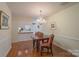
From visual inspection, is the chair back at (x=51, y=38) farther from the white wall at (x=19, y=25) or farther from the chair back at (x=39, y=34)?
the white wall at (x=19, y=25)

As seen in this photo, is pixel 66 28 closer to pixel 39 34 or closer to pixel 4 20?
pixel 39 34

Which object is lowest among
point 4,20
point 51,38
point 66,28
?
point 51,38

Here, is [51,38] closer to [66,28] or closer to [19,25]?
[66,28]

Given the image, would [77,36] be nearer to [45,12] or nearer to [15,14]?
[45,12]

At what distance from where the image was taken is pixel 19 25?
2504mm

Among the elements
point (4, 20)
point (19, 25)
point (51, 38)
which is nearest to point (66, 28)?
point (51, 38)

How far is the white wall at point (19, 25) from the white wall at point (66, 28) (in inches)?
22.5

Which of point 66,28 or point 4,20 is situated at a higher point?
point 4,20

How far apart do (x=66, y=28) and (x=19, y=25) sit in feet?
3.69

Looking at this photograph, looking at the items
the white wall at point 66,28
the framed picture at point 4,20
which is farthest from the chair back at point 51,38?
the framed picture at point 4,20

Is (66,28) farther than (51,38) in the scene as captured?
Yes

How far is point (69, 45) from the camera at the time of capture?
2568 mm

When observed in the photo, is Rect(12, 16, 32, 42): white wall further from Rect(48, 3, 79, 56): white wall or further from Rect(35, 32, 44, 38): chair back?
Rect(48, 3, 79, 56): white wall

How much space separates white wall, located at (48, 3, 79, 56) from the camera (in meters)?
2.51
